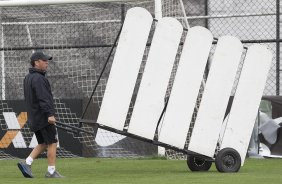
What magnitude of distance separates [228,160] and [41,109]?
2.54 meters

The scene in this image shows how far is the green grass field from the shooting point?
12625 millimetres

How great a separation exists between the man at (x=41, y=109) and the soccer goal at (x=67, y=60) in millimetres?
5069

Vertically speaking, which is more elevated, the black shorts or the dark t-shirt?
the dark t-shirt

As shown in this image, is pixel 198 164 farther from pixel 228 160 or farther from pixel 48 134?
pixel 48 134

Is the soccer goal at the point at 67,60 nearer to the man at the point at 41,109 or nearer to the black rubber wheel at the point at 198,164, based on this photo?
the black rubber wheel at the point at 198,164

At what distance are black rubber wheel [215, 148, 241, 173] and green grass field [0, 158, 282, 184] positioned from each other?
0.39 feet

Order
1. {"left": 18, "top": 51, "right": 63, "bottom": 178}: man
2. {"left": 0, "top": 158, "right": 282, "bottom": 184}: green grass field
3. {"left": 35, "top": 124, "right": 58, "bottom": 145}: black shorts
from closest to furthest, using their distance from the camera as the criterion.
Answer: {"left": 0, "top": 158, "right": 282, "bottom": 184}: green grass field, {"left": 18, "top": 51, "right": 63, "bottom": 178}: man, {"left": 35, "top": 124, "right": 58, "bottom": 145}: black shorts

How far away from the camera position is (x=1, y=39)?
20.3 metres

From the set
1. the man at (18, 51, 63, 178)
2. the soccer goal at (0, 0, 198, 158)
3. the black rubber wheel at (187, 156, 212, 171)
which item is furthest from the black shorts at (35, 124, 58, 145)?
the soccer goal at (0, 0, 198, 158)

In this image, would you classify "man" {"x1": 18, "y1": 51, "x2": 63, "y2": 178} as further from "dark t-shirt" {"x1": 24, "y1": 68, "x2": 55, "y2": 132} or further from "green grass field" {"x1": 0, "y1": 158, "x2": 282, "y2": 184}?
"green grass field" {"x1": 0, "y1": 158, "x2": 282, "y2": 184}

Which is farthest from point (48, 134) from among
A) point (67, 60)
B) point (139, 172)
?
point (67, 60)

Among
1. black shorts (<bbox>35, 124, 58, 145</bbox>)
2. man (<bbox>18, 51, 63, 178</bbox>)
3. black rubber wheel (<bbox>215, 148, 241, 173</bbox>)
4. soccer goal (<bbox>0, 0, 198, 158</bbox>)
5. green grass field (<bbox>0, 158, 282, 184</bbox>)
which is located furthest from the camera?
soccer goal (<bbox>0, 0, 198, 158</bbox>)

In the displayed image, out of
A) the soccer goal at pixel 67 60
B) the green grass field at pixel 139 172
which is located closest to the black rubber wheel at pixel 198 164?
the green grass field at pixel 139 172

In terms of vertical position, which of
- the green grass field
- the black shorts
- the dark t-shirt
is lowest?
the green grass field
